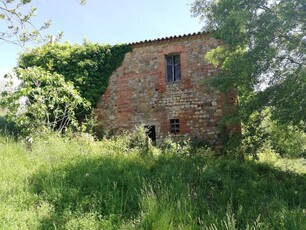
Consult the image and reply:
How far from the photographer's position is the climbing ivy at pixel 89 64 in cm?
1402

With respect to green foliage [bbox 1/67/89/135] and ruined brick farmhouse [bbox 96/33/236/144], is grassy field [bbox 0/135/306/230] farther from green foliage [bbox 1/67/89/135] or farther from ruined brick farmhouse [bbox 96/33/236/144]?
ruined brick farmhouse [bbox 96/33/236/144]

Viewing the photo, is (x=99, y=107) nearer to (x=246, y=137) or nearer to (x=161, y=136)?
(x=161, y=136)

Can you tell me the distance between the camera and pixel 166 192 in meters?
4.60

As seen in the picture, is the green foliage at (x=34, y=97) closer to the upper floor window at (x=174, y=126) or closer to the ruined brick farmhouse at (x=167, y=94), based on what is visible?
the ruined brick farmhouse at (x=167, y=94)

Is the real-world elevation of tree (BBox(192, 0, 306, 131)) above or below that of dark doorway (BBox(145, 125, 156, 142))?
above

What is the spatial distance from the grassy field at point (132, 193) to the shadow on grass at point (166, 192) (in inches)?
0.6

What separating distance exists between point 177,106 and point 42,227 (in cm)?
935

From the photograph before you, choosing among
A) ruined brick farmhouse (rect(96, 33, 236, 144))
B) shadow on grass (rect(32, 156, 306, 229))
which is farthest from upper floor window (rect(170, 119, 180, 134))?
shadow on grass (rect(32, 156, 306, 229))

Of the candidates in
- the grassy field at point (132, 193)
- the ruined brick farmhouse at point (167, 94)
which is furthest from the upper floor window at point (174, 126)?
the grassy field at point (132, 193)

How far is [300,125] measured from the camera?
7.81m

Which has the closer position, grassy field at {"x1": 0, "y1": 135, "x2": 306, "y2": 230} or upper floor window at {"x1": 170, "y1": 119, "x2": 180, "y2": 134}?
grassy field at {"x1": 0, "y1": 135, "x2": 306, "y2": 230}

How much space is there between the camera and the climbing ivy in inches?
552

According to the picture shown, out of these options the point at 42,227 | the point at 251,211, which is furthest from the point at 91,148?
the point at 251,211

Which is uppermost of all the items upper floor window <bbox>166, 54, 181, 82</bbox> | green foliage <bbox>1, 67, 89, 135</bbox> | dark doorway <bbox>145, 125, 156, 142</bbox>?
upper floor window <bbox>166, 54, 181, 82</bbox>
